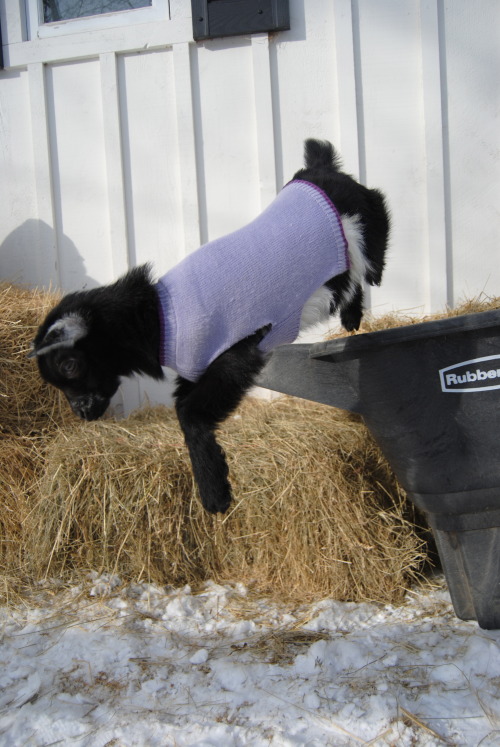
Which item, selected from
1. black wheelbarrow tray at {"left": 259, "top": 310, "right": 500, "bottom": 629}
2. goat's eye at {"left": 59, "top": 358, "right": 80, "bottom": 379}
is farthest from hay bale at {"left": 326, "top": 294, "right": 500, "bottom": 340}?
goat's eye at {"left": 59, "top": 358, "right": 80, "bottom": 379}

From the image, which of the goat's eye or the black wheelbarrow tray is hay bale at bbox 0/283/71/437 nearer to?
the goat's eye

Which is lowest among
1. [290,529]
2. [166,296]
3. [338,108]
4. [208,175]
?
[290,529]

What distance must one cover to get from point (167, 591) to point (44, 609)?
18.8 inches

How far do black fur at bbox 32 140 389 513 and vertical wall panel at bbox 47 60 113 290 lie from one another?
1752 mm

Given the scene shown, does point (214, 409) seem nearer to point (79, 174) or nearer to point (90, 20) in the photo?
point (79, 174)

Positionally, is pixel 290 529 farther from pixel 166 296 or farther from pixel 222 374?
pixel 166 296

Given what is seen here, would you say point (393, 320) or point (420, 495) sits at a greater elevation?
point (393, 320)

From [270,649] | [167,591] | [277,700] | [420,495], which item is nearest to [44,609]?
[167,591]

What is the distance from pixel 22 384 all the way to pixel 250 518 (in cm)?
132

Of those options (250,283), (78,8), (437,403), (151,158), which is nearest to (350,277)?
(250,283)

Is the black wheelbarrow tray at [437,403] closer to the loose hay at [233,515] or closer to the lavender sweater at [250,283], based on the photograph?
the lavender sweater at [250,283]

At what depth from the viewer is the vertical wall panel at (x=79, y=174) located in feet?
12.4

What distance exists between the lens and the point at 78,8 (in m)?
3.84

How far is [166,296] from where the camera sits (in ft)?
6.70
